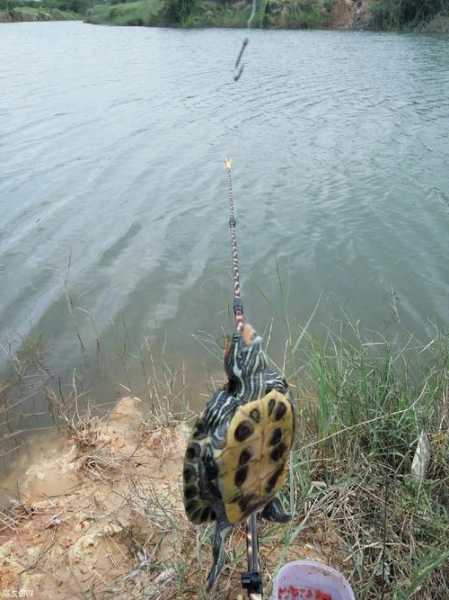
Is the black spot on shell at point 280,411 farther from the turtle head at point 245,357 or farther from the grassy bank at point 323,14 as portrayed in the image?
the grassy bank at point 323,14

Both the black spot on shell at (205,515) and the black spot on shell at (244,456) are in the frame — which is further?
the black spot on shell at (205,515)

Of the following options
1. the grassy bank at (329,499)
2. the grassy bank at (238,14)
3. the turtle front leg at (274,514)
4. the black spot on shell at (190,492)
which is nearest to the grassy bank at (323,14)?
the grassy bank at (238,14)

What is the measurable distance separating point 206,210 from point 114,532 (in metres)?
5.22

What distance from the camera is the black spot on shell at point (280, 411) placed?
1.37 metres

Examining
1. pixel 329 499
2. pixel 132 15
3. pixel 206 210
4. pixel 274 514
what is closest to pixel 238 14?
pixel 132 15

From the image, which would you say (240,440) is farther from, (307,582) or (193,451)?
(307,582)

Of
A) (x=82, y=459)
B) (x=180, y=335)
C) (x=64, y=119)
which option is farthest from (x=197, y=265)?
(x=64, y=119)

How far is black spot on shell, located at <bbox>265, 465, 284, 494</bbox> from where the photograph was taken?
151 cm

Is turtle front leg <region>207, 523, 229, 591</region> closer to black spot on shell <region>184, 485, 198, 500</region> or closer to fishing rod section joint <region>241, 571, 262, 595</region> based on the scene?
fishing rod section joint <region>241, 571, 262, 595</region>

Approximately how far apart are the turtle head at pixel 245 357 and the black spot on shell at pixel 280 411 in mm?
120

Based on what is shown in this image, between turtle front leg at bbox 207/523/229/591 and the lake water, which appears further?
the lake water

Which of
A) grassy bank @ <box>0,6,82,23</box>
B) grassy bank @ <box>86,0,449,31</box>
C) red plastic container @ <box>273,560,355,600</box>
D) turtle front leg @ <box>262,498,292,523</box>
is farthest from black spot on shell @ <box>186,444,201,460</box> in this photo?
grassy bank @ <box>0,6,82,23</box>

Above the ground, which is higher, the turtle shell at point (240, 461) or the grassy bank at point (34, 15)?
the grassy bank at point (34, 15)

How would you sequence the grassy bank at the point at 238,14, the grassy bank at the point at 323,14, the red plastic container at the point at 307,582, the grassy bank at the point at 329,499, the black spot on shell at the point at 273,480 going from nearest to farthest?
the black spot on shell at the point at 273,480
the red plastic container at the point at 307,582
the grassy bank at the point at 329,499
the grassy bank at the point at 323,14
the grassy bank at the point at 238,14
